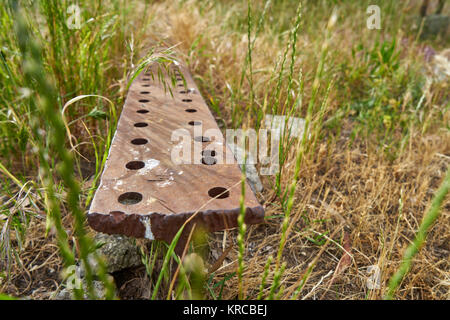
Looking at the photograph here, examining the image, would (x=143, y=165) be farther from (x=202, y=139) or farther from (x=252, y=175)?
(x=252, y=175)

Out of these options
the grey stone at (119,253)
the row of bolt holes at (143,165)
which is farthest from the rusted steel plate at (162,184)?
the grey stone at (119,253)

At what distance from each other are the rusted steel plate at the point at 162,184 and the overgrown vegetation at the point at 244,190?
92 mm

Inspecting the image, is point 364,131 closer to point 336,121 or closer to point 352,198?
point 336,121

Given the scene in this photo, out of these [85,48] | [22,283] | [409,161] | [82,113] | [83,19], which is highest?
[83,19]

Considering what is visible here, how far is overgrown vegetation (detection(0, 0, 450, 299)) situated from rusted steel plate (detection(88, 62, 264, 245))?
0.09 m

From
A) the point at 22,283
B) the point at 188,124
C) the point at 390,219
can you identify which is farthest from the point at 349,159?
the point at 22,283

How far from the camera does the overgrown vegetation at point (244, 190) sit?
772mm

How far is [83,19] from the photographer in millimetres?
1638

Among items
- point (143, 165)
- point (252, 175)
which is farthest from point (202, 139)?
point (252, 175)

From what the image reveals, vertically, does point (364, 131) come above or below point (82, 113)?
below

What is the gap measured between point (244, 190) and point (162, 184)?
1.53 ft

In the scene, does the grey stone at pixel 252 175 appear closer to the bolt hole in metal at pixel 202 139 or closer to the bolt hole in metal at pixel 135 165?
the bolt hole in metal at pixel 202 139
